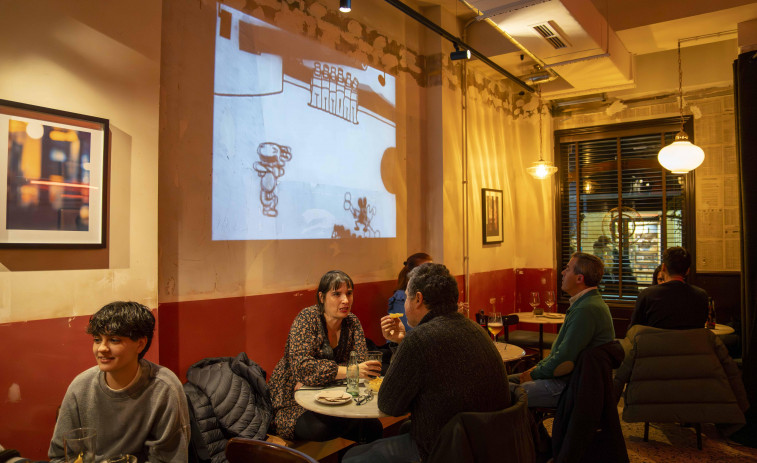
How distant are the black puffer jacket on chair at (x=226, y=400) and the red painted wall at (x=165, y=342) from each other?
0.21 metres

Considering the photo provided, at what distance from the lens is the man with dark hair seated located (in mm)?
3898

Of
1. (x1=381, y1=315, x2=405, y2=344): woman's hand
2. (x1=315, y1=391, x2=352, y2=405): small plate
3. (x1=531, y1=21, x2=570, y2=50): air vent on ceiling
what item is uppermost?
(x1=531, y1=21, x2=570, y2=50): air vent on ceiling

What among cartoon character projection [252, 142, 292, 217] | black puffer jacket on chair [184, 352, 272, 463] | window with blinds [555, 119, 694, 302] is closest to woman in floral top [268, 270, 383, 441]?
black puffer jacket on chair [184, 352, 272, 463]

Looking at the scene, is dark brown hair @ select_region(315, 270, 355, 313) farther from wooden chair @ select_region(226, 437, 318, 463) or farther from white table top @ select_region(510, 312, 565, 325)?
white table top @ select_region(510, 312, 565, 325)

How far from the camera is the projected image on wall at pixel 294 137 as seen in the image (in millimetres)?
3480

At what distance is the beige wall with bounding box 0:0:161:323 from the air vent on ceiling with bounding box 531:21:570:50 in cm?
311

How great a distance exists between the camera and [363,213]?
4652mm

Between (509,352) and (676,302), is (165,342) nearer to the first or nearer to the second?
(509,352)

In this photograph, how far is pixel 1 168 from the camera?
2.27 metres

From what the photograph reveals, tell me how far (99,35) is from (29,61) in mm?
373

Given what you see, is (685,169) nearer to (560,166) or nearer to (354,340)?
(560,166)

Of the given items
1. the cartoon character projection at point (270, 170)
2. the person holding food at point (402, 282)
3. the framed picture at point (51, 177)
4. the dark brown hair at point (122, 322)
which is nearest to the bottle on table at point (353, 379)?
Result: the dark brown hair at point (122, 322)

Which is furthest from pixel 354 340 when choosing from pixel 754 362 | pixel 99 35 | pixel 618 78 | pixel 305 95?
pixel 618 78

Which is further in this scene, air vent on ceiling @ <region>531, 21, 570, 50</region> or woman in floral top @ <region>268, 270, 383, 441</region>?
air vent on ceiling @ <region>531, 21, 570, 50</region>
